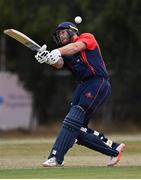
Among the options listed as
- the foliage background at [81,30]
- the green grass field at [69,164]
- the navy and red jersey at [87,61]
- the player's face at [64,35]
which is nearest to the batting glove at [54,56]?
the navy and red jersey at [87,61]

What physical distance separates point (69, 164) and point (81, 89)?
131 cm

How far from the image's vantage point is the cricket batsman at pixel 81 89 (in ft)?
40.4

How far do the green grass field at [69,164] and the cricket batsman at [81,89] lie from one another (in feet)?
0.96

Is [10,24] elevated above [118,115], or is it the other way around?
[10,24]

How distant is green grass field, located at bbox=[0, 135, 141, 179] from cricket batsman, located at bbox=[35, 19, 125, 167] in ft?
0.96

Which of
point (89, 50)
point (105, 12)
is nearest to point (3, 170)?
point (89, 50)

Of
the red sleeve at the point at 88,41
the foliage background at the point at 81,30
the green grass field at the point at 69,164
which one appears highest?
the foliage background at the point at 81,30

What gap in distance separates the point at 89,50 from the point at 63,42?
45 centimetres

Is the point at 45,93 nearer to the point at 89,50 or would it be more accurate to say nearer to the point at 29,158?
the point at 29,158

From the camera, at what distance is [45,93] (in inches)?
1321

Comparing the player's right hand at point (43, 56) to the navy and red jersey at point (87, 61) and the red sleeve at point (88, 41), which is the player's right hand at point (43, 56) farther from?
the red sleeve at point (88, 41)

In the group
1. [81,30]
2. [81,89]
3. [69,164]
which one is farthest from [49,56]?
[81,30]

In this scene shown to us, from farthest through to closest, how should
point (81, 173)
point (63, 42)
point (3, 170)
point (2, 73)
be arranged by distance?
point (2, 73) < point (63, 42) < point (3, 170) < point (81, 173)

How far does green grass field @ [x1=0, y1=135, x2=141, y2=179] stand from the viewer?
10.7 metres
